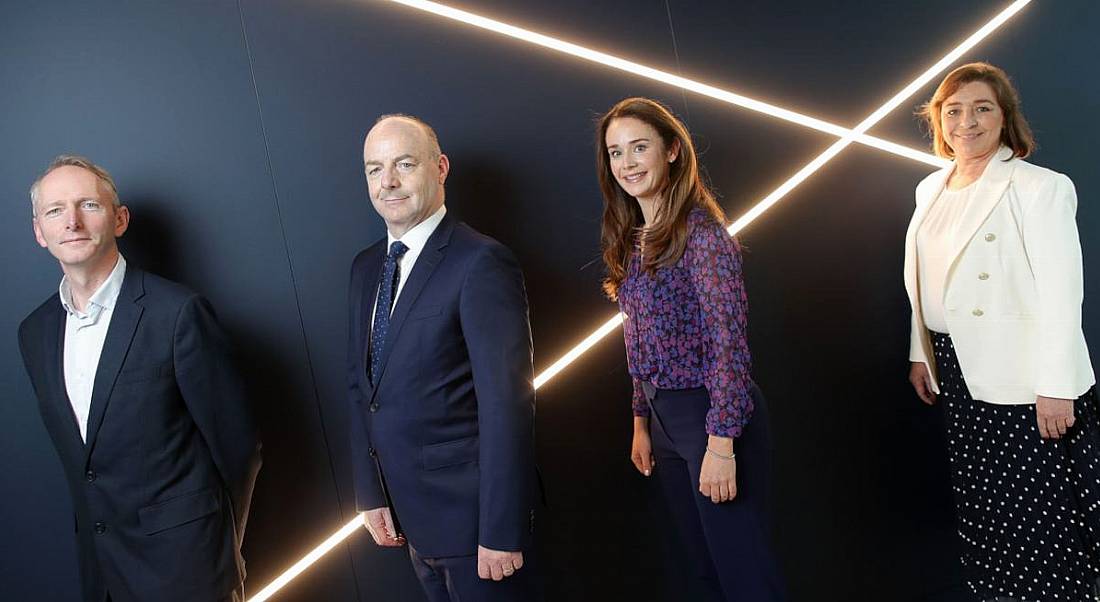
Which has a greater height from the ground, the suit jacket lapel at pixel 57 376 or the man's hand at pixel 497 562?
the suit jacket lapel at pixel 57 376

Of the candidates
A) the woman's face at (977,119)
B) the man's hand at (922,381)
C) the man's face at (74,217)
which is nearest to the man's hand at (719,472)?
the man's hand at (922,381)

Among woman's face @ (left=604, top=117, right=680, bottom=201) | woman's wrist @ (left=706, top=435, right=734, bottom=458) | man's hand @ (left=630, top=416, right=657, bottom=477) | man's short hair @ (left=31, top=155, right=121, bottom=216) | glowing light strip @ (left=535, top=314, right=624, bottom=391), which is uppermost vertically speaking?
man's short hair @ (left=31, top=155, right=121, bottom=216)

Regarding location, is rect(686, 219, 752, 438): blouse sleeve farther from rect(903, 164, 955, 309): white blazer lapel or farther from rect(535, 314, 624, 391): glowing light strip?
rect(903, 164, 955, 309): white blazer lapel

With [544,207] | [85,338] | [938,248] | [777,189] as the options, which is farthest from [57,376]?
[938,248]

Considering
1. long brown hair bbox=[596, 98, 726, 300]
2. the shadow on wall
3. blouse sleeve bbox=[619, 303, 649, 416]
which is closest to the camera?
long brown hair bbox=[596, 98, 726, 300]

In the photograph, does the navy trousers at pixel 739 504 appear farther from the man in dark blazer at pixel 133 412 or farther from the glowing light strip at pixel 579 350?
the man in dark blazer at pixel 133 412

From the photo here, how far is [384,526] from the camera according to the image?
204 centimetres

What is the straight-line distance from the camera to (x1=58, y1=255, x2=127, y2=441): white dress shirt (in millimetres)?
1947

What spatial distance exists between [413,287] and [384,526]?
24.5 inches

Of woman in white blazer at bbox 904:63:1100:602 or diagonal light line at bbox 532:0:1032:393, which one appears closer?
woman in white blazer at bbox 904:63:1100:602

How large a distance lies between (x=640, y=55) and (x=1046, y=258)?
1.33 m

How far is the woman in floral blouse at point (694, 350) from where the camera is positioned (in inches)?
74.7

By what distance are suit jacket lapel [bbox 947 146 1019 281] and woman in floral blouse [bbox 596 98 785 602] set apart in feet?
2.73

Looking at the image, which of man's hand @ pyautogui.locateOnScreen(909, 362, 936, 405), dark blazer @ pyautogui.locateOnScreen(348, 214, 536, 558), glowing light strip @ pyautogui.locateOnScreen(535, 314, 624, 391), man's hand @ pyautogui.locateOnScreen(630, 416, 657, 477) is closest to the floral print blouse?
man's hand @ pyautogui.locateOnScreen(630, 416, 657, 477)
